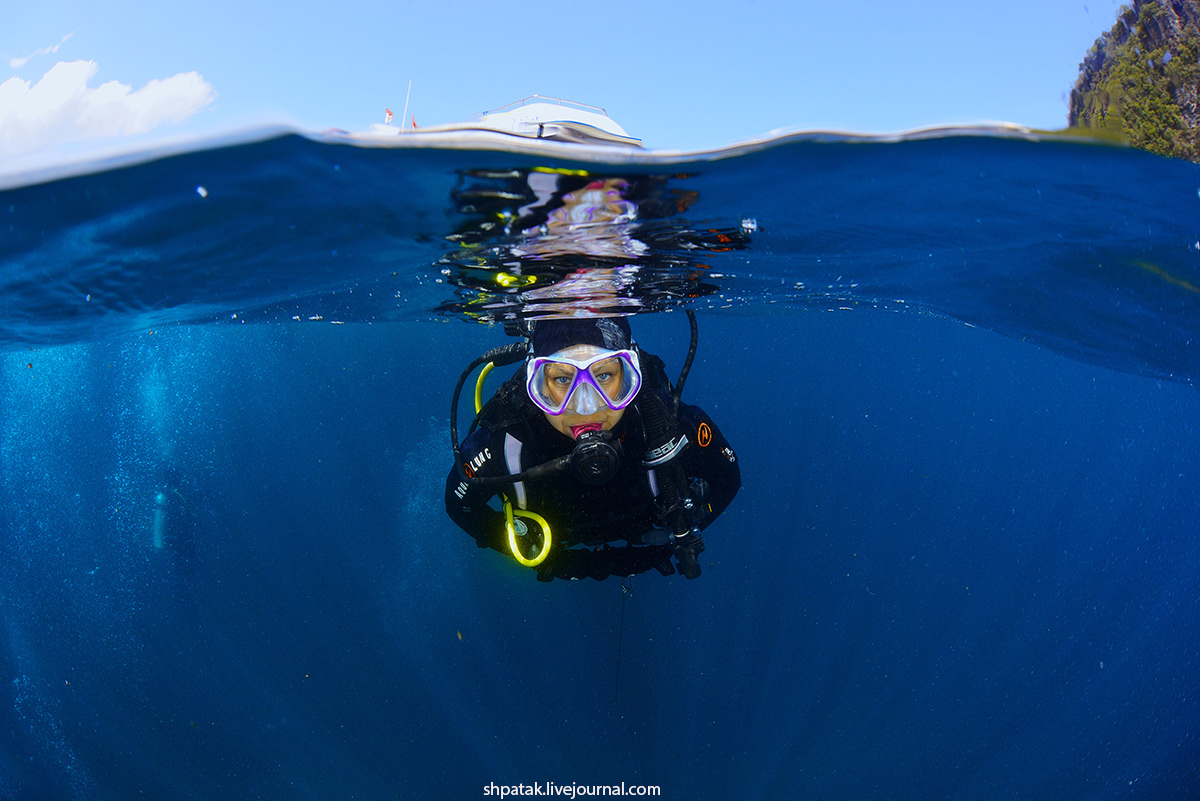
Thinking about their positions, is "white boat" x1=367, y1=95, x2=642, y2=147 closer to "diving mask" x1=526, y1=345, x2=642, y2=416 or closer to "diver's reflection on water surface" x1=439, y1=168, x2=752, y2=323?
"diver's reflection on water surface" x1=439, y1=168, x2=752, y2=323

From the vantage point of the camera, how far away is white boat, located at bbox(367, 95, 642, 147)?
371 centimetres

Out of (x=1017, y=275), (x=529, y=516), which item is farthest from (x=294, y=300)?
(x=1017, y=275)

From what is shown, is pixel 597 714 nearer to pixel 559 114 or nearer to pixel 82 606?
pixel 559 114

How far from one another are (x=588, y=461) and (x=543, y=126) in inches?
92.7

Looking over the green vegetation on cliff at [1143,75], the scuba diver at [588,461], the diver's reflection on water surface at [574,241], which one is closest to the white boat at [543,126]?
the diver's reflection on water surface at [574,241]

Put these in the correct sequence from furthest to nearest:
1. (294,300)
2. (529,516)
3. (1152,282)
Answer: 1. (294,300)
2. (1152,282)
3. (529,516)

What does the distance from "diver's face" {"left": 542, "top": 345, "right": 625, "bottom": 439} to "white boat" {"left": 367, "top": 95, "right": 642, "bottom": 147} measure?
5.25 feet

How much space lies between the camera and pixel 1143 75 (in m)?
3.87

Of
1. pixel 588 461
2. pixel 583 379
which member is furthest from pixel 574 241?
pixel 588 461

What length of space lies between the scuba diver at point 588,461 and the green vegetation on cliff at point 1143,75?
3.27 metres

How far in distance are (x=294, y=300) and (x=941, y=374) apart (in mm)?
37410

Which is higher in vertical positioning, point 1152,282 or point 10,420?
point 1152,282

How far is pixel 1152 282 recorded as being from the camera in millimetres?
8297

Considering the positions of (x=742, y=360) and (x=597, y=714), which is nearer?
(x=597, y=714)
